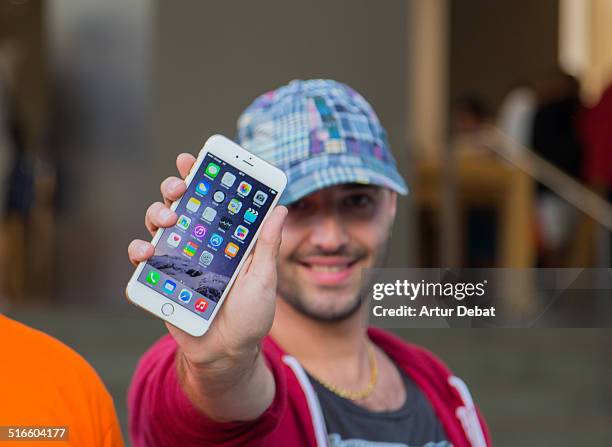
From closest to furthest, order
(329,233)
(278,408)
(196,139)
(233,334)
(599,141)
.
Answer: (233,334)
(278,408)
(329,233)
(196,139)
(599,141)

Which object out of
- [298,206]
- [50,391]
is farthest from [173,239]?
[298,206]

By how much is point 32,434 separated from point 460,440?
0.50 metres

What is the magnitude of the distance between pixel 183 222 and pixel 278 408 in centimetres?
20

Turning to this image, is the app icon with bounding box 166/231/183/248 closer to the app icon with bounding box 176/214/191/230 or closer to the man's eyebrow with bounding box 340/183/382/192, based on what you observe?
the app icon with bounding box 176/214/191/230

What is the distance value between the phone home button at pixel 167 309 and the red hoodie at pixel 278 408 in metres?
0.09

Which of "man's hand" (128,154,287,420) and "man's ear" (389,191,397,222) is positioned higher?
"man's ear" (389,191,397,222)

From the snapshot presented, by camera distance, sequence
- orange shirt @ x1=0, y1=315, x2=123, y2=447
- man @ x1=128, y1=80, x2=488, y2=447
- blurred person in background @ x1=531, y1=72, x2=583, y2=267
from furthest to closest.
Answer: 1. blurred person in background @ x1=531, y1=72, x2=583, y2=267
2. man @ x1=128, y1=80, x2=488, y2=447
3. orange shirt @ x1=0, y1=315, x2=123, y2=447

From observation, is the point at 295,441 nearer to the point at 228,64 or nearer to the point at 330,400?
the point at 330,400

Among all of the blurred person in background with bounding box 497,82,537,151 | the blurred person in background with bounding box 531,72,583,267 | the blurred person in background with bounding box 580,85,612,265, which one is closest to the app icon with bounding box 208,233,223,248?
the blurred person in background with bounding box 580,85,612,265

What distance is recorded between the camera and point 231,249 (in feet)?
3.26

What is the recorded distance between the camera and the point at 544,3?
31.3 ft

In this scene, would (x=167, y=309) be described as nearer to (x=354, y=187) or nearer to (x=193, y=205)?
(x=193, y=205)

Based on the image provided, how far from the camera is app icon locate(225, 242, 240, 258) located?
993 mm

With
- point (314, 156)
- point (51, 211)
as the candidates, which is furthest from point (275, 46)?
point (314, 156)
